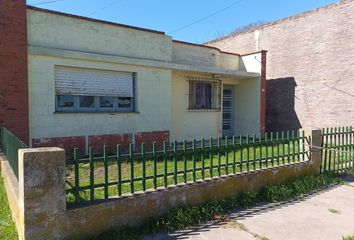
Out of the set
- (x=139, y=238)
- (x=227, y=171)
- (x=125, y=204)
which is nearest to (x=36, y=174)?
(x=125, y=204)

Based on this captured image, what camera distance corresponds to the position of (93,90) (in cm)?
882

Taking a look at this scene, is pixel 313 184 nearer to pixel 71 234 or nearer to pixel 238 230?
pixel 238 230

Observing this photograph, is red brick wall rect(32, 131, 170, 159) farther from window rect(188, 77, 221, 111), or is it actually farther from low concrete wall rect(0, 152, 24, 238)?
window rect(188, 77, 221, 111)

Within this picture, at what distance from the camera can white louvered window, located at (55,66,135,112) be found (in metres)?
8.30

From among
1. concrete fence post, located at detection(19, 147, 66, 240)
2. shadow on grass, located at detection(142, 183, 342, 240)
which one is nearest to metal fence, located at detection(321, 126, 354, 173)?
shadow on grass, located at detection(142, 183, 342, 240)

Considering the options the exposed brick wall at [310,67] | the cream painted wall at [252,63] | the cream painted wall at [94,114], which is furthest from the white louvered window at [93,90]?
the exposed brick wall at [310,67]

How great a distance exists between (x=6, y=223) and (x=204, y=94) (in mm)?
9533

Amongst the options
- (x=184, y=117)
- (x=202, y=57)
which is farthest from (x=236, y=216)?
(x=202, y=57)

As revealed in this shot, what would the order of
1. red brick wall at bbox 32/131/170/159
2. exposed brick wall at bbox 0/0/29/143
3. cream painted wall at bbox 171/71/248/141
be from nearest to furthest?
exposed brick wall at bbox 0/0/29/143 → red brick wall at bbox 32/131/170/159 → cream painted wall at bbox 171/71/248/141

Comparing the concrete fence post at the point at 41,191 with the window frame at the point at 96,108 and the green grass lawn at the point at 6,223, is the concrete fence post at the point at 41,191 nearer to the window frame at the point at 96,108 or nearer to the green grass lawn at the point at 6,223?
the green grass lawn at the point at 6,223

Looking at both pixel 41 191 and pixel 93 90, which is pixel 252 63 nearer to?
pixel 93 90

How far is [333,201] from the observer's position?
5.48 meters

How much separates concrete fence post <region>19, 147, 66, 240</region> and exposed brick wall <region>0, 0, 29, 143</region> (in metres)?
4.77

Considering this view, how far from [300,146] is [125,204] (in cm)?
429
